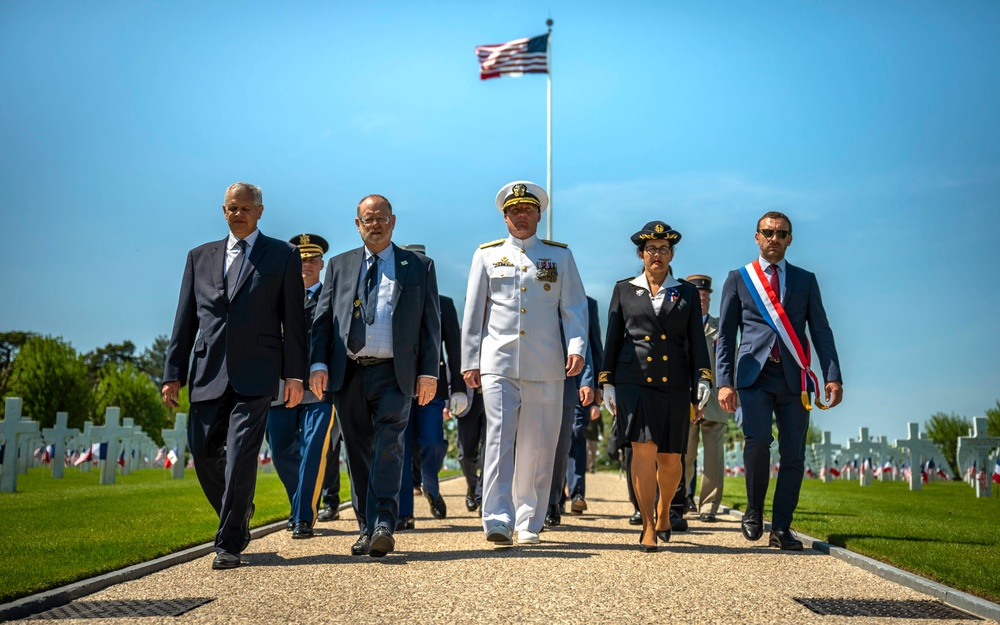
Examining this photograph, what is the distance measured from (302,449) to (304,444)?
9cm

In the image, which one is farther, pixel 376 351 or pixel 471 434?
pixel 471 434

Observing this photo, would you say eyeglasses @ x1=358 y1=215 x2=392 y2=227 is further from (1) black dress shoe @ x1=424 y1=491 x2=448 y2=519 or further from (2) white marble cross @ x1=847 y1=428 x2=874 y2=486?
(2) white marble cross @ x1=847 y1=428 x2=874 y2=486

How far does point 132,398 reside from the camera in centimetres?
5897

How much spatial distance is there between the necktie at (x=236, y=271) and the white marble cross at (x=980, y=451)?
1498 cm

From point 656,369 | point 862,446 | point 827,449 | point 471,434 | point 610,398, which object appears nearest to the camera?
point 656,369

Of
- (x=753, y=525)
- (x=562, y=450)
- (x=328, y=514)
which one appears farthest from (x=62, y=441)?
(x=753, y=525)

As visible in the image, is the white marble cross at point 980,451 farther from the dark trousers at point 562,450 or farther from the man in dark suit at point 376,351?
the man in dark suit at point 376,351

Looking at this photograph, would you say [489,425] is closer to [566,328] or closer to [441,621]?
[566,328]

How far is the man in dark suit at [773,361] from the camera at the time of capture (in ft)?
25.7

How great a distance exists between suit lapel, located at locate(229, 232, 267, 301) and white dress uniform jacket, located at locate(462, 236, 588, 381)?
173cm

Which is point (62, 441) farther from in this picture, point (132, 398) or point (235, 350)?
point (132, 398)

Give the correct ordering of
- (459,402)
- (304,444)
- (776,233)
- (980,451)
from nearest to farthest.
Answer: (459,402) < (776,233) < (304,444) < (980,451)

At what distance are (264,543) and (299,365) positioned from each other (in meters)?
2.03

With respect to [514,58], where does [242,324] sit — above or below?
below
